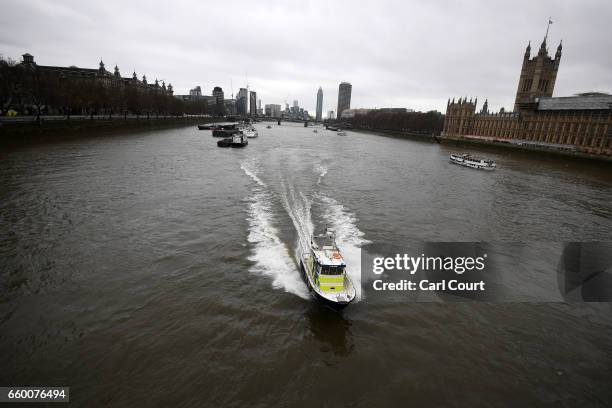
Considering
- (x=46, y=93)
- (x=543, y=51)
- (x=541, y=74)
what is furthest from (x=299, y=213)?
(x=543, y=51)

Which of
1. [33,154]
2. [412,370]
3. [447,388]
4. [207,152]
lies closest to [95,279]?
[412,370]

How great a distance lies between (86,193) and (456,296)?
40.8m

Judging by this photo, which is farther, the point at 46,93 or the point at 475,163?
the point at 475,163

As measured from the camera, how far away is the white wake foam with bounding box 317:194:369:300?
80.1ft

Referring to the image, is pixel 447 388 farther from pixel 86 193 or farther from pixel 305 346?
pixel 86 193

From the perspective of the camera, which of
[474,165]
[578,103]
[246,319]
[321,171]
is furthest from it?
[578,103]

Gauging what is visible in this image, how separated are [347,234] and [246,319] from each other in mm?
14729

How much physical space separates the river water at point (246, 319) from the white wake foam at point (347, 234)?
0.25 meters

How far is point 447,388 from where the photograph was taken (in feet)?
48.1

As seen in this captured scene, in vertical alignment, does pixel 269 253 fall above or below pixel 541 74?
below

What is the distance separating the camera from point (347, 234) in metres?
30.7

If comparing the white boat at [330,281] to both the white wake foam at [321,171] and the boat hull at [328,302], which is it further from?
the white wake foam at [321,171]

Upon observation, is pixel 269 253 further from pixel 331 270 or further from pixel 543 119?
pixel 543 119

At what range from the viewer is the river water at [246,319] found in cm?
1433
